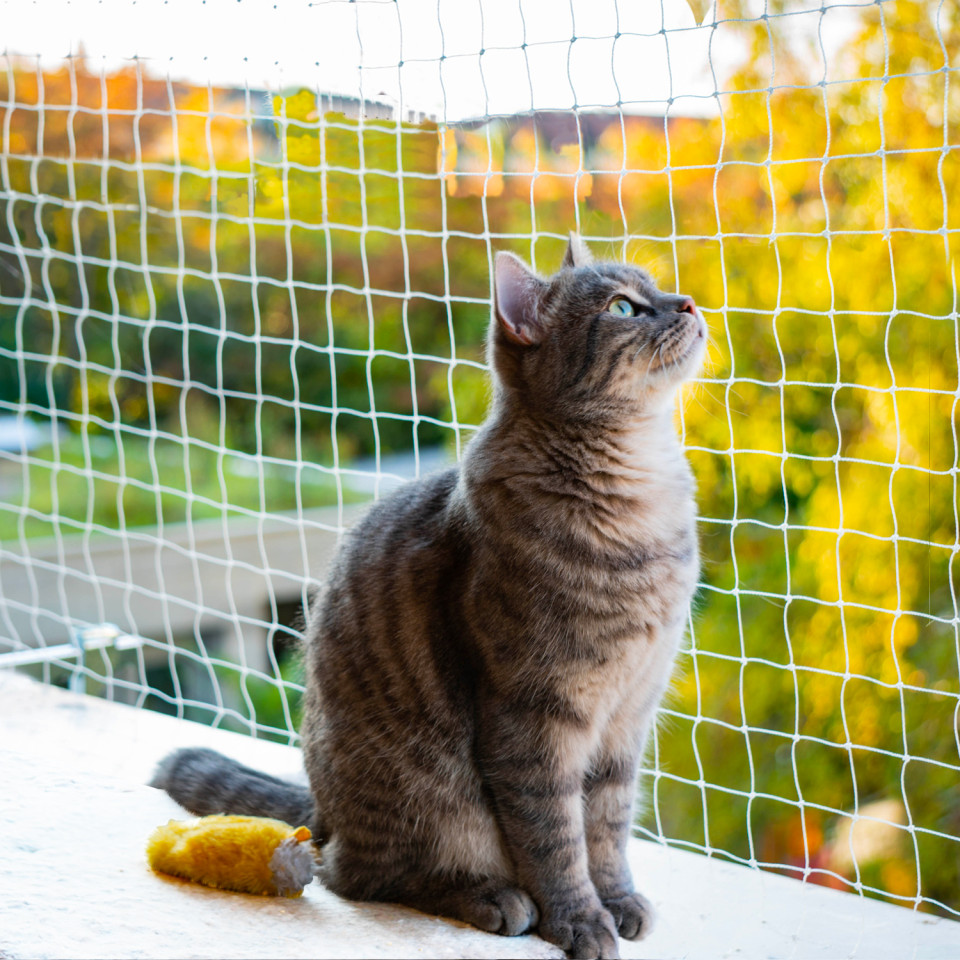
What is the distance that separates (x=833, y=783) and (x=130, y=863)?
213cm

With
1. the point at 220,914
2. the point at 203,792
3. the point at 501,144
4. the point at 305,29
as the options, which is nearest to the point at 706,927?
the point at 220,914

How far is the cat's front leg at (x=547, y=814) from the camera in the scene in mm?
1294

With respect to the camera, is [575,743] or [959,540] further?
[959,540]

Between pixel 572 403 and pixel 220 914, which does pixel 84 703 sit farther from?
pixel 572 403

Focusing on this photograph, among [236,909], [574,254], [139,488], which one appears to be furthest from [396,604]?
[139,488]

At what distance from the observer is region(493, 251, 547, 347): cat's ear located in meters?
1.40

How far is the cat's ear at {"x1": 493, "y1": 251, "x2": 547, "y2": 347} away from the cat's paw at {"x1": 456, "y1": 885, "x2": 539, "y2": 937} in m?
0.70

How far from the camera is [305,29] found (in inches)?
79.3

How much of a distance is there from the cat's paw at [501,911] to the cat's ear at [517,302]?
0.70m

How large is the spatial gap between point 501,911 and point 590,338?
0.73 metres

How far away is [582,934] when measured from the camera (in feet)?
4.26

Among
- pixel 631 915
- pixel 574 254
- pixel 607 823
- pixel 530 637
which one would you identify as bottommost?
pixel 631 915

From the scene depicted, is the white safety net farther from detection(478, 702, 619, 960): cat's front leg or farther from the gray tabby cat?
detection(478, 702, 619, 960): cat's front leg

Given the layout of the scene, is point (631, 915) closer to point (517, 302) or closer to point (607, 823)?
point (607, 823)
